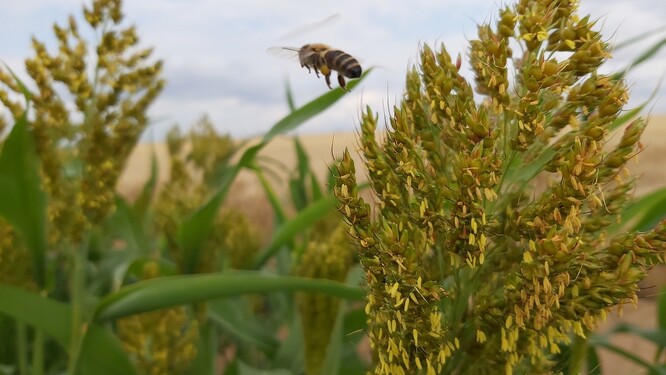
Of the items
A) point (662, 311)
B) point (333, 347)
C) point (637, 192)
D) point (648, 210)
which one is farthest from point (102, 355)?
point (637, 192)

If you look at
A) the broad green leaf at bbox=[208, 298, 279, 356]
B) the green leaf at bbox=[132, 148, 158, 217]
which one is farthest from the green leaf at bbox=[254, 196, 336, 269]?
the green leaf at bbox=[132, 148, 158, 217]

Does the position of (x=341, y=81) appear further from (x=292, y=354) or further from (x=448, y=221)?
(x=292, y=354)

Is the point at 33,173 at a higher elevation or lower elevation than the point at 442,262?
higher

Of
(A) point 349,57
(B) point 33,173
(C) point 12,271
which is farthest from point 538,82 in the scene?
(C) point 12,271

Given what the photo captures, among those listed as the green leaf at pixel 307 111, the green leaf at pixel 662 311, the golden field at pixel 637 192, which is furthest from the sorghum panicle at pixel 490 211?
the green leaf at pixel 662 311

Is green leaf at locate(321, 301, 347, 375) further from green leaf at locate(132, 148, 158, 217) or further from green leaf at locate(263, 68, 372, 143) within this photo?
green leaf at locate(132, 148, 158, 217)

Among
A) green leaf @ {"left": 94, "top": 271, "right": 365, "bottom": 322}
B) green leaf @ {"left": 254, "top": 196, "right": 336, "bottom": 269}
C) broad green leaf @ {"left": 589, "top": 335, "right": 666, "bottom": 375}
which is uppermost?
green leaf @ {"left": 254, "top": 196, "right": 336, "bottom": 269}

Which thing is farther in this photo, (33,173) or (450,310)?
(33,173)

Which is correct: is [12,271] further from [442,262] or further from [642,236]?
[642,236]
